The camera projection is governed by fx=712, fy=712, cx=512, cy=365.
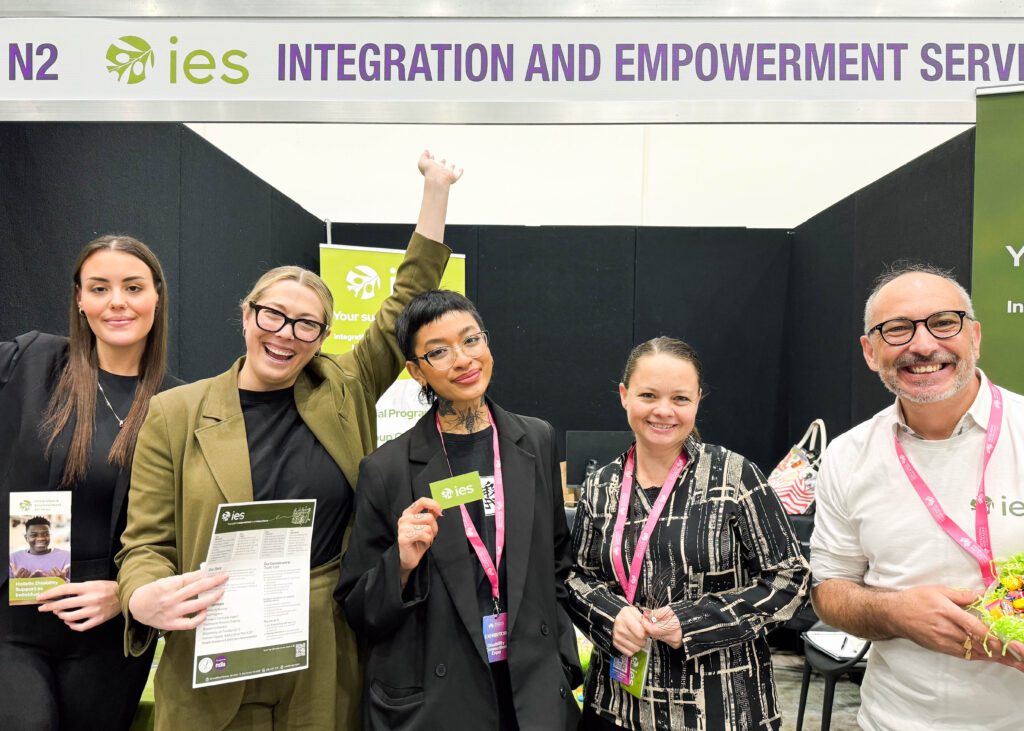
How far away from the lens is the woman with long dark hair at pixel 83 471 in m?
1.75

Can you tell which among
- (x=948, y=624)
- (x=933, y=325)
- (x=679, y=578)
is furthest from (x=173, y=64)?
(x=948, y=624)

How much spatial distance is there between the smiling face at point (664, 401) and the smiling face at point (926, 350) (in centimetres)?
40

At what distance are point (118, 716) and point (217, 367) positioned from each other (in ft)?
10.1

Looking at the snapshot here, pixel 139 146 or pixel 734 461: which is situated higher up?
pixel 139 146

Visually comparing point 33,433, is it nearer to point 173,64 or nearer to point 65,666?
point 65,666

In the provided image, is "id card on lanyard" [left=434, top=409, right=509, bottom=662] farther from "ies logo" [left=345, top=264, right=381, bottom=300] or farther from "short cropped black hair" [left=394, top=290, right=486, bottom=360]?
"ies logo" [left=345, top=264, right=381, bottom=300]

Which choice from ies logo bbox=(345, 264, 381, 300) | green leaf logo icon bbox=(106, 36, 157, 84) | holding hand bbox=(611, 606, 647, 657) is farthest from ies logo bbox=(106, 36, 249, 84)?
ies logo bbox=(345, 264, 381, 300)

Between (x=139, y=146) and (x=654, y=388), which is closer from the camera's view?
(x=654, y=388)

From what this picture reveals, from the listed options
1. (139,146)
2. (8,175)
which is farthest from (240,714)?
(139,146)

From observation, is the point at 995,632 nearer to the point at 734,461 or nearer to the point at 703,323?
→ the point at 734,461

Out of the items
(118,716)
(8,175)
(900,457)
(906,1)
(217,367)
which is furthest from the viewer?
(217,367)

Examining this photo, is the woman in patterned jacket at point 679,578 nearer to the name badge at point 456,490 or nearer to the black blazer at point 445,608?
the black blazer at point 445,608

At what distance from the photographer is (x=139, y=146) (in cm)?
375

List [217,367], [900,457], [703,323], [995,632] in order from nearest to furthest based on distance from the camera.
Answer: [995,632], [900,457], [217,367], [703,323]
